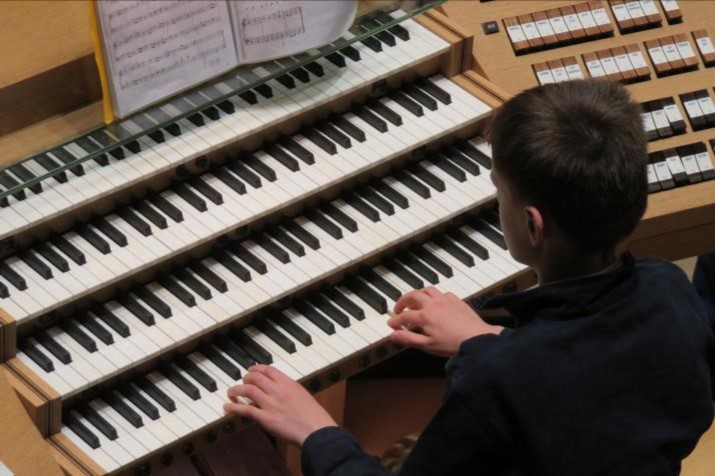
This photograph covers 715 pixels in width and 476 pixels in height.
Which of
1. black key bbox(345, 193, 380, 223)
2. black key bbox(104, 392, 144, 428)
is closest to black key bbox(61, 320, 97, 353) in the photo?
black key bbox(104, 392, 144, 428)

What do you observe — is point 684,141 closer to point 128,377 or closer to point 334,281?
point 334,281

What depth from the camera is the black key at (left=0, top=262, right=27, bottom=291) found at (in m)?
3.41

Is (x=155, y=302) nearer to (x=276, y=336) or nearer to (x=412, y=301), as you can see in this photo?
(x=276, y=336)

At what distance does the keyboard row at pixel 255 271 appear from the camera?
11.1 feet

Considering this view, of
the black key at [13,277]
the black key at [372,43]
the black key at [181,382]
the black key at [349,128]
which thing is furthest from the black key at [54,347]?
the black key at [372,43]

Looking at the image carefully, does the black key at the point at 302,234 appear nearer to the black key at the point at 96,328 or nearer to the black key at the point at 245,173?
the black key at the point at 245,173

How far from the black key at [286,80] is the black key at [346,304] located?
52cm

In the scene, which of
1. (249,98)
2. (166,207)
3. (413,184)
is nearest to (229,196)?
(166,207)

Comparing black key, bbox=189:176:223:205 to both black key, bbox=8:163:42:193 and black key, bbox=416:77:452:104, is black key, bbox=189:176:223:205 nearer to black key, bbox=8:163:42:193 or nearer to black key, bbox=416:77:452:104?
black key, bbox=8:163:42:193

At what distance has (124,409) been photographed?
11.1 ft

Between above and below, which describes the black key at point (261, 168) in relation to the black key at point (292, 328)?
above

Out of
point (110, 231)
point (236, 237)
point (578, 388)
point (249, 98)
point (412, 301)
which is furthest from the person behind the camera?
point (249, 98)

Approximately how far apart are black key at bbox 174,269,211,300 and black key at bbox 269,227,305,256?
8.9 inches

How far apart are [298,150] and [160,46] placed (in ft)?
1.67
